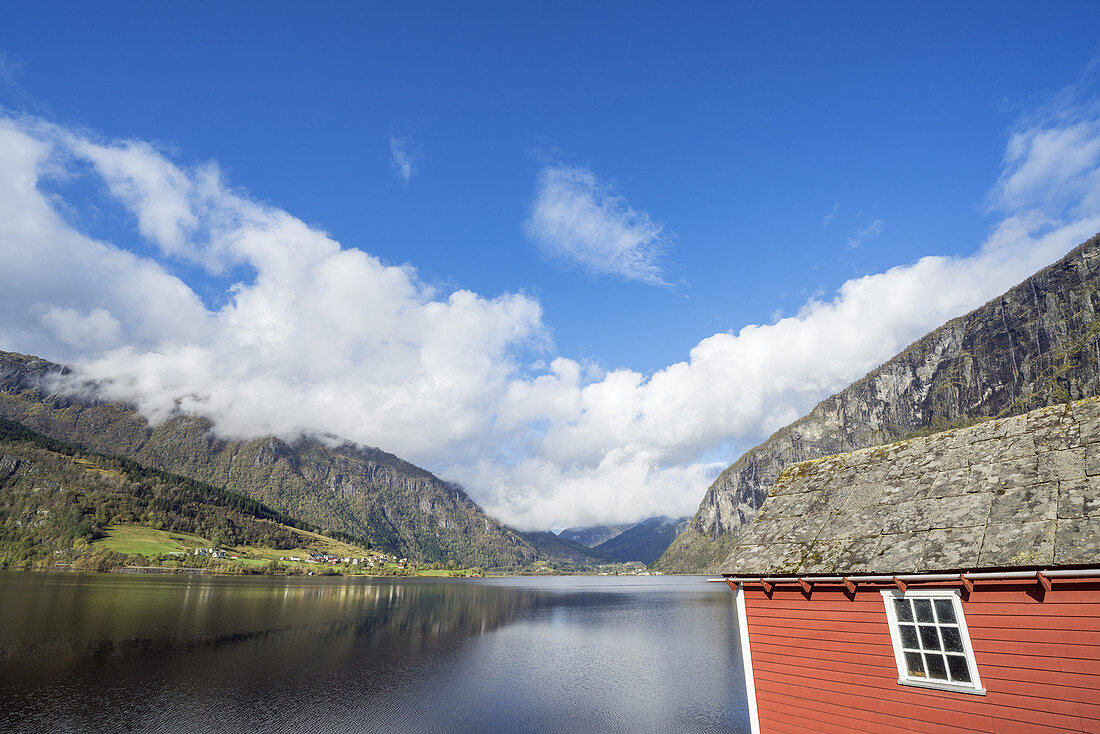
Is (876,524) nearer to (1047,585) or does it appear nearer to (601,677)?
(1047,585)

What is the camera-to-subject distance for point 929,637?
14.1 metres

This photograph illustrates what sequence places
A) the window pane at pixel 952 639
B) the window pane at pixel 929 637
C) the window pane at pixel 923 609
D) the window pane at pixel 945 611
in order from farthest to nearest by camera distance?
the window pane at pixel 923 609 < the window pane at pixel 929 637 < the window pane at pixel 945 611 < the window pane at pixel 952 639

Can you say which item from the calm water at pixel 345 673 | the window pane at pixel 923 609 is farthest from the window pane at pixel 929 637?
the calm water at pixel 345 673

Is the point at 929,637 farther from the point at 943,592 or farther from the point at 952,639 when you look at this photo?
the point at 943,592

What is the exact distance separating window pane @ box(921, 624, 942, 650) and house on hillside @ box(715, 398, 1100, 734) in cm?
3

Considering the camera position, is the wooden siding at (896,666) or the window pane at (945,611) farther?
the window pane at (945,611)

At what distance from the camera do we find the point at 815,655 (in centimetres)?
1622

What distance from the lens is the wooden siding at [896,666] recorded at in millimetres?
12016

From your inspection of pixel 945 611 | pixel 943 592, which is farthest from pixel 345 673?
pixel 943 592

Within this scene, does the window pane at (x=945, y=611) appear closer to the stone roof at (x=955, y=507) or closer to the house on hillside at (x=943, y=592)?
the house on hillside at (x=943, y=592)

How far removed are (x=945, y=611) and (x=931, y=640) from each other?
0.95 meters

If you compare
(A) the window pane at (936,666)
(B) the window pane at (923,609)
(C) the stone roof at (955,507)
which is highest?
(C) the stone roof at (955,507)

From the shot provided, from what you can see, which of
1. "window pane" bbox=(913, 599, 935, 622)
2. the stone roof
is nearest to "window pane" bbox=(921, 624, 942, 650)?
"window pane" bbox=(913, 599, 935, 622)

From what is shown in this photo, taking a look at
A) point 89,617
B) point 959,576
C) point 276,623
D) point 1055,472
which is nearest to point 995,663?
point 959,576
